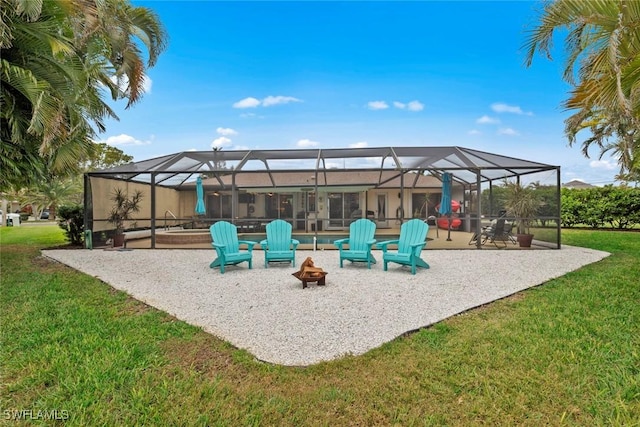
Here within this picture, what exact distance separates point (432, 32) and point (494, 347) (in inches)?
441

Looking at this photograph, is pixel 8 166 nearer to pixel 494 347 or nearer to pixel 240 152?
pixel 240 152

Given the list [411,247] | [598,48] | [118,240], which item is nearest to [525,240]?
[411,247]

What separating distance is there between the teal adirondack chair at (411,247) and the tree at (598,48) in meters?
3.52

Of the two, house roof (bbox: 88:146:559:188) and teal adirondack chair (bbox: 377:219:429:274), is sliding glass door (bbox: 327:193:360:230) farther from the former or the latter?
teal adirondack chair (bbox: 377:219:429:274)

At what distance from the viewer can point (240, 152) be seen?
1190cm

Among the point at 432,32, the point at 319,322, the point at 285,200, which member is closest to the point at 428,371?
the point at 319,322

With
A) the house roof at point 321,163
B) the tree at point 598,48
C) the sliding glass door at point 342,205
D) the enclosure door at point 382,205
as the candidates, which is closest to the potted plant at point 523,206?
the house roof at point 321,163

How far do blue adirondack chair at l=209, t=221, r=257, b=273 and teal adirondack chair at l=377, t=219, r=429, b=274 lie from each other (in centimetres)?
317

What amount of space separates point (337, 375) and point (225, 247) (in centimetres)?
488

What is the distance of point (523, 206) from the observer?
33.3 ft

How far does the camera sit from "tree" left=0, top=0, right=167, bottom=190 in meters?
4.77

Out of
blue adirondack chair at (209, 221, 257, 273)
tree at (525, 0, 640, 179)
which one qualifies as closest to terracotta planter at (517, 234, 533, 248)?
tree at (525, 0, 640, 179)

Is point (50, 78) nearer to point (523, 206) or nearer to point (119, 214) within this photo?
point (119, 214)

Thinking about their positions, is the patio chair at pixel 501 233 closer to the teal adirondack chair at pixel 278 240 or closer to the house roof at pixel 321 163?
the house roof at pixel 321 163
